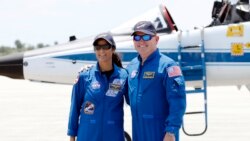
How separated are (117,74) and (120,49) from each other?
2.63 meters

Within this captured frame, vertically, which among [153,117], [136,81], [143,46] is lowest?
[153,117]

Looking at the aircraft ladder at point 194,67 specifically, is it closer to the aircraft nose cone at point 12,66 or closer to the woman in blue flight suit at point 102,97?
the woman in blue flight suit at point 102,97

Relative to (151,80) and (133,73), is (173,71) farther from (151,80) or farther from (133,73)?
(133,73)

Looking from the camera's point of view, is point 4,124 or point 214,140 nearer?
point 214,140

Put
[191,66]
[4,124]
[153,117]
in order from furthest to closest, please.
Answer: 1. [4,124]
2. [191,66]
3. [153,117]

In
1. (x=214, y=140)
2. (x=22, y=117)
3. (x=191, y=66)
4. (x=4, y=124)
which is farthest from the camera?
(x=22, y=117)

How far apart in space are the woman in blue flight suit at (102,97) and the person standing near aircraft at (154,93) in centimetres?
16

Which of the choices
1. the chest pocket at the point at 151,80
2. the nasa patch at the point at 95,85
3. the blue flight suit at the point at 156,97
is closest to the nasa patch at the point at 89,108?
the nasa patch at the point at 95,85

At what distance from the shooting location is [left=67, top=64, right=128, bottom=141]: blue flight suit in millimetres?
4633

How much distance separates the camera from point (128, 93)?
469 centimetres

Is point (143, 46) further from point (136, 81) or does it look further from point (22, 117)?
point (22, 117)

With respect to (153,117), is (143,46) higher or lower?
higher

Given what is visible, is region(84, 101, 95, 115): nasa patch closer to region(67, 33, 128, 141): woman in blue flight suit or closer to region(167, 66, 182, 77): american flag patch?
region(67, 33, 128, 141): woman in blue flight suit

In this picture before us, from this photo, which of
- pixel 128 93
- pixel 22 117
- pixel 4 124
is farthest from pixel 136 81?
pixel 22 117
